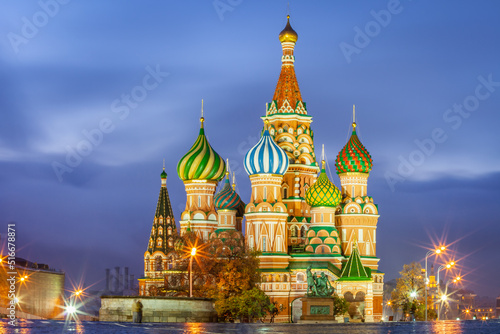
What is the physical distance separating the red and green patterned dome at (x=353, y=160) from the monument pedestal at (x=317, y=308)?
2245 centimetres

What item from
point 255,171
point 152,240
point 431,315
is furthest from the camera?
point 152,240

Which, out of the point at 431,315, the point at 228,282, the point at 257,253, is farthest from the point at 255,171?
the point at 431,315

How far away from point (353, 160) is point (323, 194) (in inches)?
199

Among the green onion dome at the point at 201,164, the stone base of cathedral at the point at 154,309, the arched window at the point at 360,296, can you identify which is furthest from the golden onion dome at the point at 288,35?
the stone base of cathedral at the point at 154,309

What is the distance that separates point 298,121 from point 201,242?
15123 mm

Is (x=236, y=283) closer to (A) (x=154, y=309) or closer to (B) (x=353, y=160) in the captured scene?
(A) (x=154, y=309)

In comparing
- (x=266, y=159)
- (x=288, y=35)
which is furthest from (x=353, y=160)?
(x=288, y=35)

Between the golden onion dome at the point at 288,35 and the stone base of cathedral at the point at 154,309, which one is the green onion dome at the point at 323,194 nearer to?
the golden onion dome at the point at 288,35

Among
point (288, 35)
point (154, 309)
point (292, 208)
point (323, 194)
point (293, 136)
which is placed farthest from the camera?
point (288, 35)

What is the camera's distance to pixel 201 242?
233 feet

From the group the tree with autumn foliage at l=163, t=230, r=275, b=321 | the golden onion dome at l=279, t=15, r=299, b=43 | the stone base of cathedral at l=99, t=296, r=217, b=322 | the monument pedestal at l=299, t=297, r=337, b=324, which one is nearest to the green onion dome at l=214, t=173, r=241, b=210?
the tree with autumn foliage at l=163, t=230, r=275, b=321

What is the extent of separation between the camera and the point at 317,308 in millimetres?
58125

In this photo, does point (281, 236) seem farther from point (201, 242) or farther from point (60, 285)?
point (60, 285)

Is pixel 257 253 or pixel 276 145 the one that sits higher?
pixel 276 145
